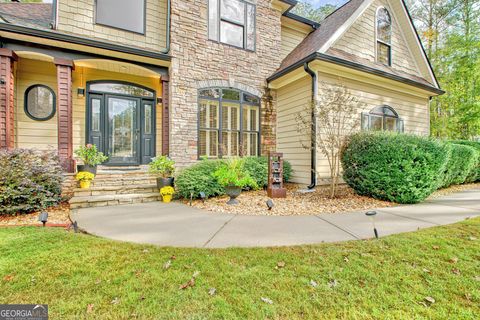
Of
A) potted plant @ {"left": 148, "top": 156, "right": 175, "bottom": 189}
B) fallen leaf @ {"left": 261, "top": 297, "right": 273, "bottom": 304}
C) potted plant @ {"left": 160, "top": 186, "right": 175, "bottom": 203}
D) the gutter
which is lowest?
fallen leaf @ {"left": 261, "top": 297, "right": 273, "bottom": 304}

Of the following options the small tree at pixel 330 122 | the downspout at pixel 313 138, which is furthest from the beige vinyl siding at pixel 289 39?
the small tree at pixel 330 122

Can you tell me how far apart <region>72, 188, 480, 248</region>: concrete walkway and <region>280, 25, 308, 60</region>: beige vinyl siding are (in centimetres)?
698

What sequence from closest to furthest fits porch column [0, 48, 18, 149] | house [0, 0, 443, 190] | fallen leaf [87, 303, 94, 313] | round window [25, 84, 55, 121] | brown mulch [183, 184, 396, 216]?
fallen leaf [87, 303, 94, 313], brown mulch [183, 184, 396, 216], porch column [0, 48, 18, 149], house [0, 0, 443, 190], round window [25, 84, 55, 121]

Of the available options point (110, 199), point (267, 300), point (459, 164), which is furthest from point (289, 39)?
point (267, 300)

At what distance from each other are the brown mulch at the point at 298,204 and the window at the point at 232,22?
208 inches

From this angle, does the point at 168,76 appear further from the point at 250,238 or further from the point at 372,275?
the point at 372,275

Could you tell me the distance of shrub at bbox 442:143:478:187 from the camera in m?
7.44

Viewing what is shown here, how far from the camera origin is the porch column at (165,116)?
7.01 metres

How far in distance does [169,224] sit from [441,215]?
5011 millimetres

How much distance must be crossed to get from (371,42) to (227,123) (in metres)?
6.17

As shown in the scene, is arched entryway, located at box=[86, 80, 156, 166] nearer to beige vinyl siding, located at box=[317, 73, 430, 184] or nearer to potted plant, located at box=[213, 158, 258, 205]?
potted plant, located at box=[213, 158, 258, 205]

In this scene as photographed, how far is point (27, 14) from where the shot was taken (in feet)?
22.0

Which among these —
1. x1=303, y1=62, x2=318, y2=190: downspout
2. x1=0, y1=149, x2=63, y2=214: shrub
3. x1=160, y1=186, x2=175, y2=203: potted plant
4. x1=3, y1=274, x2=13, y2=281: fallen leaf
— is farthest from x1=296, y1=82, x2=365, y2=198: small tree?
x1=0, y1=149, x2=63, y2=214: shrub

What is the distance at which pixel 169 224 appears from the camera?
3.80 metres
